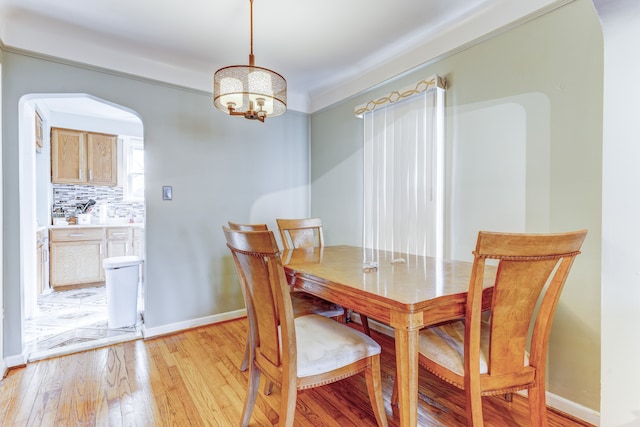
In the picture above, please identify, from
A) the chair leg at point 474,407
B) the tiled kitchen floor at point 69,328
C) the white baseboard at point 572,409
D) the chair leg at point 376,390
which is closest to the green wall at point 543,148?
the white baseboard at point 572,409

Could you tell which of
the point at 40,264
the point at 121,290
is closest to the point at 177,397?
the point at 121,290

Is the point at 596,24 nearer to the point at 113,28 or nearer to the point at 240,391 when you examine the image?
the point at 240,391

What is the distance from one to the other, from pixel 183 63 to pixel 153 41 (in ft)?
1.23

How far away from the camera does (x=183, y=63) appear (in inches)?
108

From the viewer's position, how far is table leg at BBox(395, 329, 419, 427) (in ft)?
3.62

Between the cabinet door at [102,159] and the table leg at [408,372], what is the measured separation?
5.07 m

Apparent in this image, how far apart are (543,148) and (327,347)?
1.61 m

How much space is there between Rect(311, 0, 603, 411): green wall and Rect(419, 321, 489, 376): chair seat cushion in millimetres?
577

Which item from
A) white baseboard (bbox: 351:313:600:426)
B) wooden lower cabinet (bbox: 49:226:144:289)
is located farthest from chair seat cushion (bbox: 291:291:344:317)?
wooden lower cabinet (bbox: 49:226:144:289)

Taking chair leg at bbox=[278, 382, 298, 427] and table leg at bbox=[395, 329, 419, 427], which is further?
chair leg at bbox=[278, 382, 298, 427]

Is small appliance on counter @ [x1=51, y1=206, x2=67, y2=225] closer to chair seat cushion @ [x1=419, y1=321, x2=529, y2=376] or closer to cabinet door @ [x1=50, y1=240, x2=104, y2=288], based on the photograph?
cabinet door @ [x1=50, y1=240, x2=104, y2=288]

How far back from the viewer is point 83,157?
14.4 feet

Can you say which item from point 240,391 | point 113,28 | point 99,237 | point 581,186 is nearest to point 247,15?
point 113,28

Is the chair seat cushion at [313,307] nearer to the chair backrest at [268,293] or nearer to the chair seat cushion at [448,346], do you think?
the chair backrest at [268,293]
